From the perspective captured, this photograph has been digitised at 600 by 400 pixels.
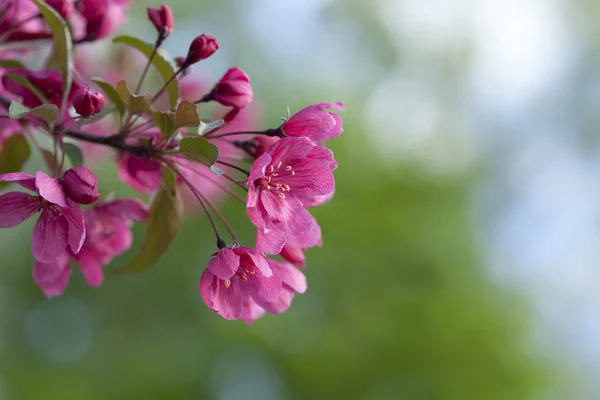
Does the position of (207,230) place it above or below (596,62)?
below

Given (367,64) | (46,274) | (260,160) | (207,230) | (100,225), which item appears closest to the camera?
(260,160)

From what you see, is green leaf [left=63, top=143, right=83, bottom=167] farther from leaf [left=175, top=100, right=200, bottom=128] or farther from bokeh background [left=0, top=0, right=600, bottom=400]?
bokeh background [left=0, top=0, right=600, bottom=400]

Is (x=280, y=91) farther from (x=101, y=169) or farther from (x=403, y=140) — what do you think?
(x=101, y=169)

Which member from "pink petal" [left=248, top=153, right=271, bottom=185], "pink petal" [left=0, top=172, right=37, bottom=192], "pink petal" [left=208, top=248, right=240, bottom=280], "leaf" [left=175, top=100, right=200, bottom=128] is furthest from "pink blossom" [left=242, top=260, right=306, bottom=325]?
"pink petal" [left=0, top=172, right=37, bottom=192]

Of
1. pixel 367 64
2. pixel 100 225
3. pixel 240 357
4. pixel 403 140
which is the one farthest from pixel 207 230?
pixel 100 225

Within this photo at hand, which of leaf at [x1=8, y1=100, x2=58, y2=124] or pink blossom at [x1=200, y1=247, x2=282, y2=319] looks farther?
Answer: pink blossom at [x1=200, y1=247, x2=282, y2=319]

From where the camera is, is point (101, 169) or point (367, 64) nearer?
point (101, 169)

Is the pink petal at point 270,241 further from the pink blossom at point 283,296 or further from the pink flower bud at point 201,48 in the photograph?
the pink flower bud at point 201,48

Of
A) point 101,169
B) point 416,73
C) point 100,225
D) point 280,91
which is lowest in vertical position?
point 101,169

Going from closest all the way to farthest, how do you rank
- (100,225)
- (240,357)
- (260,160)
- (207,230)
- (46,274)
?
(260,160) → (46,274) → (100,225) → (240,357) → (207,230)
